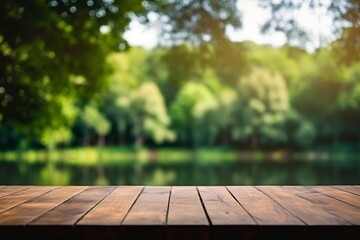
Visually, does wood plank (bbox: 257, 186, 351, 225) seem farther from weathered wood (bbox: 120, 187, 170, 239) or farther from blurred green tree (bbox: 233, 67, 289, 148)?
blurred green tree (bbox: 233, 67, 289, 148)

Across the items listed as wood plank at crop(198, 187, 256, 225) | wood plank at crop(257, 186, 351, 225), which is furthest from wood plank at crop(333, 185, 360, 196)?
wood plank at crop(198, 187, 256, 225)

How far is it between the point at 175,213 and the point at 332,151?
35413mm

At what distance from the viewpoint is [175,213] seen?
5.90ft

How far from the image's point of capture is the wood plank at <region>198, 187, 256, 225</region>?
5.33 feet

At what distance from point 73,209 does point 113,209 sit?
17 cm

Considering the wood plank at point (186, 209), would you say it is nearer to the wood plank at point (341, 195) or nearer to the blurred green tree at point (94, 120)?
the wood plank at point (341, 195)

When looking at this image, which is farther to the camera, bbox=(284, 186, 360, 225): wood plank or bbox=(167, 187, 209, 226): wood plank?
bbox=(284, 186, 360, 225): wood plank

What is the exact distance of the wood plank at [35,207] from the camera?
1662mm

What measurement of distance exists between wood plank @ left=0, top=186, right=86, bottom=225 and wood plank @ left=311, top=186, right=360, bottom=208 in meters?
1.37

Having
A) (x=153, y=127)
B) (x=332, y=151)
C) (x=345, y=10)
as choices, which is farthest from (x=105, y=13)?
(x=332, y=151)

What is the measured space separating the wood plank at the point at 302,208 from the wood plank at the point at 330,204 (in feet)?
0.12

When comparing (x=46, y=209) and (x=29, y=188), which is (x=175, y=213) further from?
(x=29, y=188)

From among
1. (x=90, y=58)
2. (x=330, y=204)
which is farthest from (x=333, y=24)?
(x=330, y=204)

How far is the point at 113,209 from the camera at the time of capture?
A: 190 cm
